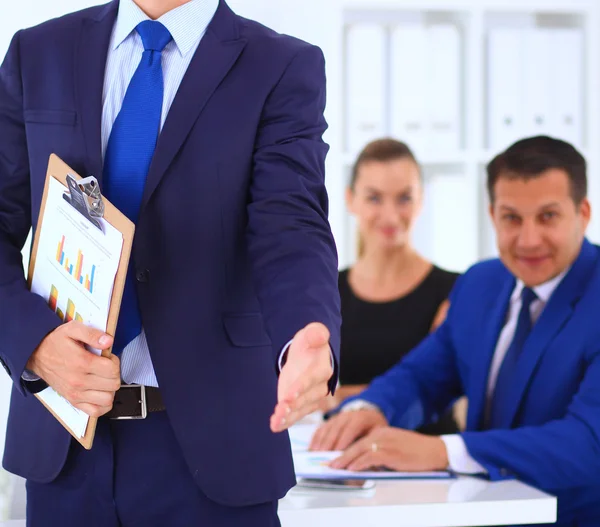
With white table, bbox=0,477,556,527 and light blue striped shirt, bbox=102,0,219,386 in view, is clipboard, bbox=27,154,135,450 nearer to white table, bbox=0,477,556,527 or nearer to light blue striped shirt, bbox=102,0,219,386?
light blue striped shirt, bbox=102,0,219,386

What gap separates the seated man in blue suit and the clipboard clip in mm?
1026

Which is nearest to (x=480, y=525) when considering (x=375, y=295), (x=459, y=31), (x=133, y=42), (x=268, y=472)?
(x=268, y=472)

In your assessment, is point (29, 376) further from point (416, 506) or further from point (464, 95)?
point (464, 95)

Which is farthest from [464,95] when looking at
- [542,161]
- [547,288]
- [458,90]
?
[547,288]

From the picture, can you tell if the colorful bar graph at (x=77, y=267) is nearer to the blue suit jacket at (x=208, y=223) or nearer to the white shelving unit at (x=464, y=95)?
the blue suit jacket at (x=208, y=223)

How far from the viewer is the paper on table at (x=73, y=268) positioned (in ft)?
3.15

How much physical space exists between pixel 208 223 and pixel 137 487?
1.04ft

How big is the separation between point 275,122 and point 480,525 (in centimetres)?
90

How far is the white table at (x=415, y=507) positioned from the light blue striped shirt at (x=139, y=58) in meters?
0.57

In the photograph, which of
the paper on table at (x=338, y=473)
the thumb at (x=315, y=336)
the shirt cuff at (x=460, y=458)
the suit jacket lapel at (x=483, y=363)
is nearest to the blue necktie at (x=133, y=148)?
the thumb at (x=315, y=336)

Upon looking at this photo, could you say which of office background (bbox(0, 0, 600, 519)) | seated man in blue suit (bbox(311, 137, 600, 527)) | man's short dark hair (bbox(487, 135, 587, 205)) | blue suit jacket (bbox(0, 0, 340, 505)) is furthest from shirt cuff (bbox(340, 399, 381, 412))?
office background (bbox(0, 0, 600, 519))

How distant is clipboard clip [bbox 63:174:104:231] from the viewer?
3.12ft

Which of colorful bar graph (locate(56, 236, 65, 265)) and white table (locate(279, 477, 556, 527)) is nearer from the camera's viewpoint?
colorful bar graph (locate(56, 236, 65, 265))

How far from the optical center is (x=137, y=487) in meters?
1.04
